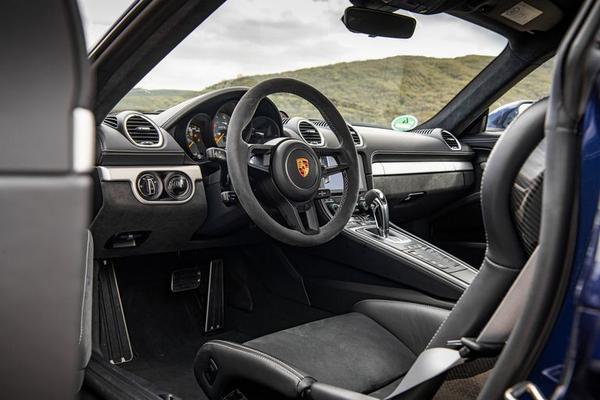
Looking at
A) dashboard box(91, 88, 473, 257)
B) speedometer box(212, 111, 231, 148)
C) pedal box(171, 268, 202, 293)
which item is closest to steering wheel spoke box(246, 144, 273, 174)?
dashboard box(91, 88, 473, 257)

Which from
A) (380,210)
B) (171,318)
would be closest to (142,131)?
(171,318)

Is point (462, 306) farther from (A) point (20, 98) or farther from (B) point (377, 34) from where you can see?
(B) point (377, 34)

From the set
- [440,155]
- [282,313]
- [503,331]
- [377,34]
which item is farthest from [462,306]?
[440,155]

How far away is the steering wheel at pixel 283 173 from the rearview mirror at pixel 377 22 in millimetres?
281

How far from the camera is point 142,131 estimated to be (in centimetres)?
209

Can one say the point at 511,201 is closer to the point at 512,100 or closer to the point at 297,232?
the point at 297,232

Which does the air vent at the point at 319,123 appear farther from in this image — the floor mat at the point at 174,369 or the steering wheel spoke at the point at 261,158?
the floor mat at the point at 174,369

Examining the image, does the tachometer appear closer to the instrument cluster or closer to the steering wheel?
the instrument cluster

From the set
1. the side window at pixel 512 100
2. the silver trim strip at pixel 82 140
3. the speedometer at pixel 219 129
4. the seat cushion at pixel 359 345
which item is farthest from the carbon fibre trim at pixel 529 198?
the side window at pixel 512 100

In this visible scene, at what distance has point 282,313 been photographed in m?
2.59

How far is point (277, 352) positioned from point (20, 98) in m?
1.16

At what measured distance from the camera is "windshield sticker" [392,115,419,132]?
10.9 feet

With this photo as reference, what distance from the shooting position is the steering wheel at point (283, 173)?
5.73ft

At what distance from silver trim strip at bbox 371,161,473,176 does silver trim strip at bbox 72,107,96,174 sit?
2371 millimetres
